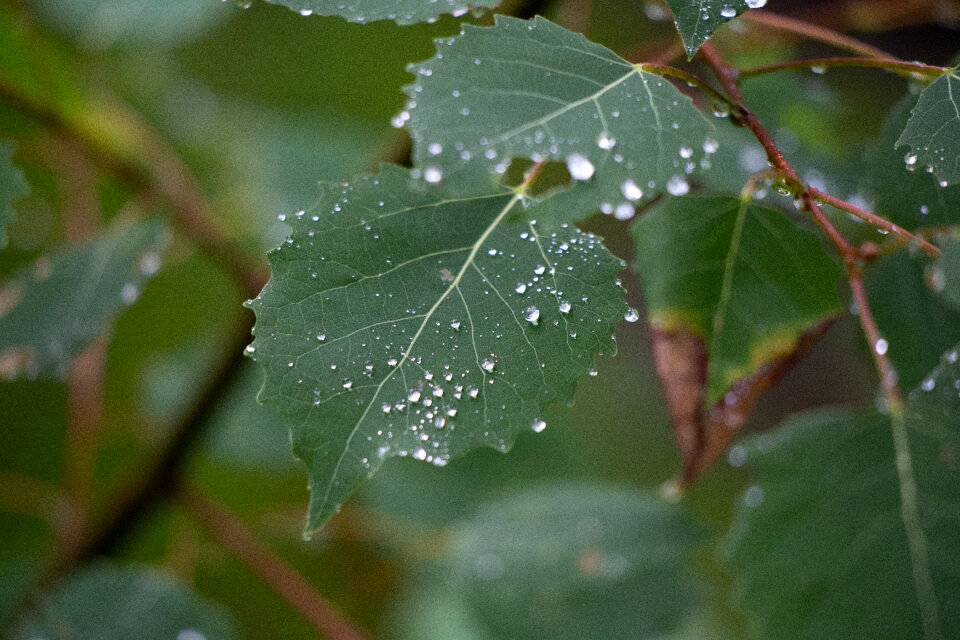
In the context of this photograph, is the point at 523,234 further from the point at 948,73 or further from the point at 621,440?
the point at 621,440

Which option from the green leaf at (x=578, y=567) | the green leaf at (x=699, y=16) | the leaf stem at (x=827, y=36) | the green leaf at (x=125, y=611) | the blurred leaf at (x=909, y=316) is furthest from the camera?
the green leaf at (x=578, y=567)

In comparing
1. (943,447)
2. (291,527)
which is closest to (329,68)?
(291,527)

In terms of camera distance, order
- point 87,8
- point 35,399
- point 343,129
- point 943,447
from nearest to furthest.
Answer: point 943,447
point 87,8
point 343,129
point 35,399

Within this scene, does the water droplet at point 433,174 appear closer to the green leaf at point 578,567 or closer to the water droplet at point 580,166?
the water droplet at point 580,166

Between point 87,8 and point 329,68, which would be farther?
point 329,68

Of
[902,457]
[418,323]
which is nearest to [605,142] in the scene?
[418,323]

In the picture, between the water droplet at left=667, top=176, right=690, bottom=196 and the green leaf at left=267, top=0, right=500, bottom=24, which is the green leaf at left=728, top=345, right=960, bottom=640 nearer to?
the water droplet at left=667, top=176, right=690, bottom=196

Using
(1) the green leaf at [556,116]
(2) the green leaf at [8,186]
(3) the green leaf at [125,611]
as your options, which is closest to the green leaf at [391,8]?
(1) the green leaf at [556,116]

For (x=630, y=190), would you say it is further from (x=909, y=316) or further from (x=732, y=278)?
(x=909, y=316)
